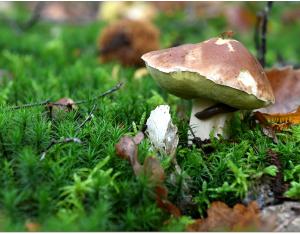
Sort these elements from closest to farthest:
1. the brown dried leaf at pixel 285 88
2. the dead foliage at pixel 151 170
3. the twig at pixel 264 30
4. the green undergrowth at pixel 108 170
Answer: the green undergrowth at pixel 108 170, the dead foliage at pixel 151 170, the brown dried leaf at pixel 285 88, the twig at pixel 264 30

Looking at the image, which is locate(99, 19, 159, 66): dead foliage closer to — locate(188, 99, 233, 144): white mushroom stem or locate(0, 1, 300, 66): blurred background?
locate(0, 1, 300, 66): blurred background

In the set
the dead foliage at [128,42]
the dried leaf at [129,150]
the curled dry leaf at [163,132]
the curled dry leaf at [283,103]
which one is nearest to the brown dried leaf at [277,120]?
the curled dry leaf at [283,103]

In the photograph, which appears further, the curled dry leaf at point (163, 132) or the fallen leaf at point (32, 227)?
the curled dry leaf at point (163, 132)

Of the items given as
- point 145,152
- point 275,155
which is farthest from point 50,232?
point 275,155

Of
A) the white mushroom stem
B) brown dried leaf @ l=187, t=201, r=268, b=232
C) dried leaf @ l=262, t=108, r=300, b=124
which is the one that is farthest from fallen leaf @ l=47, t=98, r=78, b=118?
dried leaf @ l=262, t=108, r=300, b=124

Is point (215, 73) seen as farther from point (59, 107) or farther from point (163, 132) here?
point (59, 107)

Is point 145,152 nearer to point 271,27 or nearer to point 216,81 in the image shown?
point 216,81

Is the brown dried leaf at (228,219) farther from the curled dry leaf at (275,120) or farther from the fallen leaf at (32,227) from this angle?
the curled dry leaf at (275,120)
